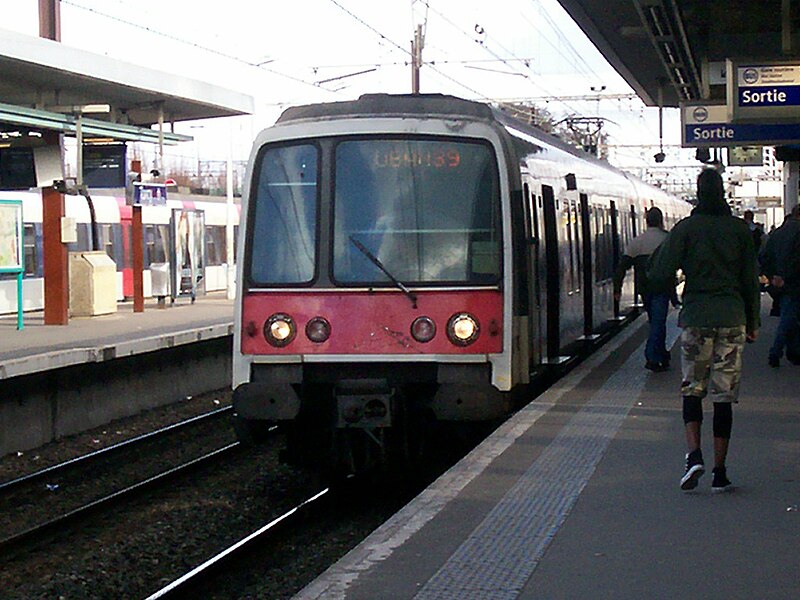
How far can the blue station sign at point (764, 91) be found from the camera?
15023 mm

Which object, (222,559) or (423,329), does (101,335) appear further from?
(222,559)

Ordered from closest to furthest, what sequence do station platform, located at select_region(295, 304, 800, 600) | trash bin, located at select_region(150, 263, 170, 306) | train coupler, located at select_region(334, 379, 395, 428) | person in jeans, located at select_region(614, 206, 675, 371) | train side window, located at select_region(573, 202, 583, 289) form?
station platform, located at select_region(295, 304, 800, 600) → train coupler, located at select_region(334, 379, 395, 428) → person in jeans, located at select_region(614, 206, 675, 371) → train side window, located at select_region(573, 202, 583, 289) → trash bin, located at select_region(150, 263, 170, 306)

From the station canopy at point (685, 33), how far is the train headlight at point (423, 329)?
17.5 ft

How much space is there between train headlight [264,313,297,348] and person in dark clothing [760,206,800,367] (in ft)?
17.8

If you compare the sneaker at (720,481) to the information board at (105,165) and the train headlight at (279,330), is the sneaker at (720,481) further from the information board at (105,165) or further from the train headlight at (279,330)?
the information board at (105,165)

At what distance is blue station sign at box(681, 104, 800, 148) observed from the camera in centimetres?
1866

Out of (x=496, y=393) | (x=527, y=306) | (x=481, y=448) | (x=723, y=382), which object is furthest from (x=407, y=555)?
(x=527, y=306)

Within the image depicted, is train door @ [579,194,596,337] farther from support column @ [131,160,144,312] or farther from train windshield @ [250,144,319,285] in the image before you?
support column @ [131,160,144,312]

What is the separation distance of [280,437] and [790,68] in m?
6.76

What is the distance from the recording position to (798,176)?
24844mm

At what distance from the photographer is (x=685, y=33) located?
15.7 meters

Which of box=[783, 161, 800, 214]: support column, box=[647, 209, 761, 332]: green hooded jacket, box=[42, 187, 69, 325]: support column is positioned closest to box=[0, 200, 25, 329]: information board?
box=[42, 187, 69, 325]: support column

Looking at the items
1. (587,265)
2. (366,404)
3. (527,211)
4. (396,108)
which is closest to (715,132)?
(587,265)

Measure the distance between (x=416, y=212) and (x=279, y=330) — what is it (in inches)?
50.5
